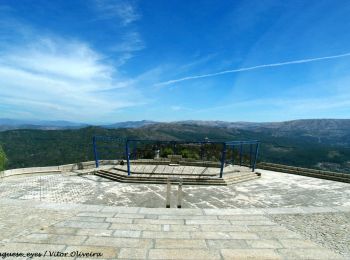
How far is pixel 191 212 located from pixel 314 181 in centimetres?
1026

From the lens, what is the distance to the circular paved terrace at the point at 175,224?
6.06 meters

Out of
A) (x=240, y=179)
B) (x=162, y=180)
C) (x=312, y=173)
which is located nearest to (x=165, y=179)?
(x=162, y=180)

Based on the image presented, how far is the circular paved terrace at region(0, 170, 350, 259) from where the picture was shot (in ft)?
19.9

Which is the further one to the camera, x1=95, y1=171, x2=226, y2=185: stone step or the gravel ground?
x1=95, y1=171, x2=226, y2=185: stone step

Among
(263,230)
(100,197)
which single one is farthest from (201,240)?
(100,197)

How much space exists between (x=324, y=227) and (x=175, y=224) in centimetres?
427

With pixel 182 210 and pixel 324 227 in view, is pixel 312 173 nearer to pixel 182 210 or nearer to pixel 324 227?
pixel 324 227

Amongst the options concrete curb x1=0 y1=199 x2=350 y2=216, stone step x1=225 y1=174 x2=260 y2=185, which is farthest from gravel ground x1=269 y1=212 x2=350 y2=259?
→ stone step x1=225 y1=174 x2=260 y2=185

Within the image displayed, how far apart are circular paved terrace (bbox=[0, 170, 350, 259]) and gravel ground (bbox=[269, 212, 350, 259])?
0.09ft

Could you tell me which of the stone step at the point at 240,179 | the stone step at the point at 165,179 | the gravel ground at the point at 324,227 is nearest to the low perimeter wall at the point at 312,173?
the stone step at the point at 240,179

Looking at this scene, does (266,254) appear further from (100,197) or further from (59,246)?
(100,197)

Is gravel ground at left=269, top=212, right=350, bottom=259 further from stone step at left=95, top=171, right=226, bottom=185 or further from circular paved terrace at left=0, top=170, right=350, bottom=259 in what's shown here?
stone step at left=95, top=171, right=226, bottom=185

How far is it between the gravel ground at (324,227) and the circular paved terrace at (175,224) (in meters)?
0.03

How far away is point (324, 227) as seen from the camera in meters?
7.94
